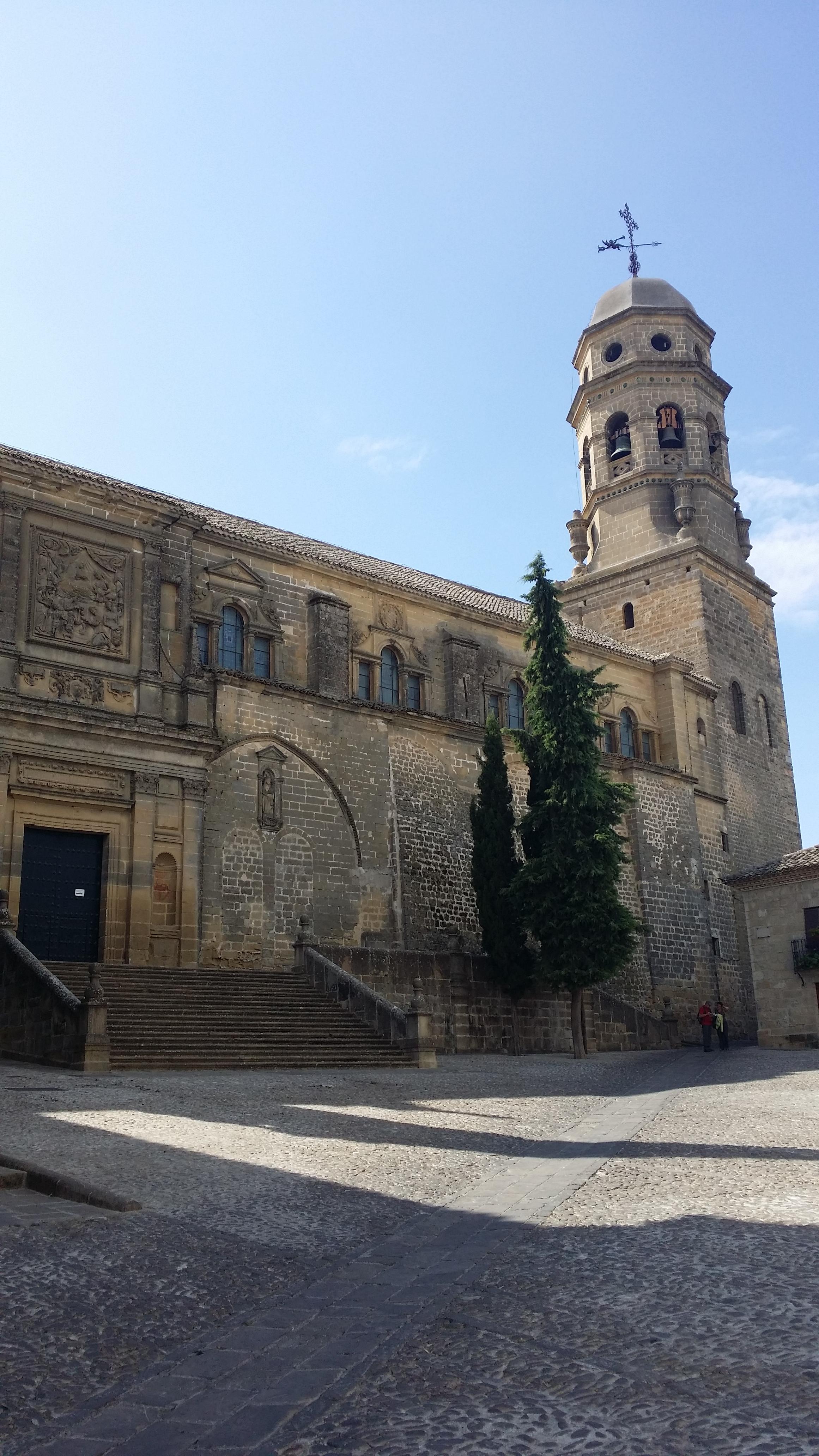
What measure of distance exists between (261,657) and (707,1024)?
1370 cm

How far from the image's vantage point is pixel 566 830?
2552cm

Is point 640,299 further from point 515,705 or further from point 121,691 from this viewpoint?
point 121,691

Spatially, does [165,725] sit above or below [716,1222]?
above

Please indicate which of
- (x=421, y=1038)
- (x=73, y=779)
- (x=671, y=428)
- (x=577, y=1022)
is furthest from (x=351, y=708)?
(x=671, y=428)

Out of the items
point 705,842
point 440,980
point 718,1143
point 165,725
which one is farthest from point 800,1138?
point 705,842

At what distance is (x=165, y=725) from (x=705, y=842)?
819 inches

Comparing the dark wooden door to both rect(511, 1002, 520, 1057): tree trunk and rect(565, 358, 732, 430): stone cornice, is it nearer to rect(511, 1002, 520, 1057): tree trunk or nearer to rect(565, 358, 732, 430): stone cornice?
rect(511, 1002, 520, 1057): tree trunk

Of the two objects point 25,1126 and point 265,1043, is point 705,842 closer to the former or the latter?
point 265,1043

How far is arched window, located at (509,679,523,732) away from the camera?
3431 cm

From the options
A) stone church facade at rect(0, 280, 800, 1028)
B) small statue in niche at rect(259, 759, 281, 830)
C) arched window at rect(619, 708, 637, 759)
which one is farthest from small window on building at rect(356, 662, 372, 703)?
arched window at rect(619, 708, 637, 759)

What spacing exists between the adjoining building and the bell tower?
922 cm

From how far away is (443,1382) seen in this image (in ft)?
13.4

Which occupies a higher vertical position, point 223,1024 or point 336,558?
point 336,558

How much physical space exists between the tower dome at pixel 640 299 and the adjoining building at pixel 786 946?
22.7 meters
